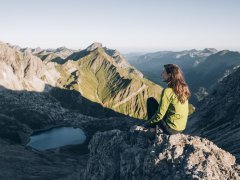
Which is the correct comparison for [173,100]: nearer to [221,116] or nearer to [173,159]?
[173,159]

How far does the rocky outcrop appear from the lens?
1033 inches

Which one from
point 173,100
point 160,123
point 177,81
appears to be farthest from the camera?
point 160,123

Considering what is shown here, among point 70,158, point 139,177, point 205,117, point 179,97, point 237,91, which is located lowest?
point 70,158

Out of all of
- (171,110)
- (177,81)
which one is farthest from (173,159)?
(177,81)

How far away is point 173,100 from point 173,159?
209 inches

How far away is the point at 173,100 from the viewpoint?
2597 cm

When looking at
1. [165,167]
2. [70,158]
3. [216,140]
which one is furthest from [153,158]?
[70,158]

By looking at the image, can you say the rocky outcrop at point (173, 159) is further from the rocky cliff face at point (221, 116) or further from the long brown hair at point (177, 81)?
the rocky cliff face at point (221, 116)

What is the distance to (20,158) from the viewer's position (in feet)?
424

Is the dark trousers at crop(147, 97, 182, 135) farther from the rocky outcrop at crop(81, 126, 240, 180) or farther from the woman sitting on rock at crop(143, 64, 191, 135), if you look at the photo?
the rocky outcrop at crop(81, 126, 240, 180)

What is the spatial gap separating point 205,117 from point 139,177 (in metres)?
91.3

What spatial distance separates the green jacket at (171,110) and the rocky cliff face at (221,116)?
184ft

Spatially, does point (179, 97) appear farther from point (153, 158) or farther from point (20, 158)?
point (20, 158)

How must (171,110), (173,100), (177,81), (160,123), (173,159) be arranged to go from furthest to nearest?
(160,123) → (173,159) → (171,110) → (173,100) → (177,81)
